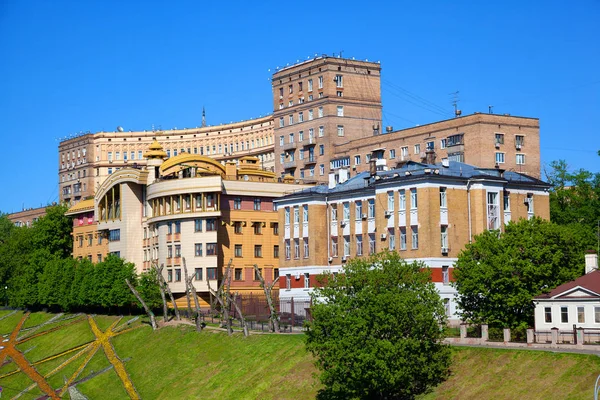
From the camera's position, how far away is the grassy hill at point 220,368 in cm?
5394

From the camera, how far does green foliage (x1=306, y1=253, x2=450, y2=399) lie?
190 ft

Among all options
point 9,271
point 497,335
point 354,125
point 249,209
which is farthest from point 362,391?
point 9,271

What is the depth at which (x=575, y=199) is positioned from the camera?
4412 inches

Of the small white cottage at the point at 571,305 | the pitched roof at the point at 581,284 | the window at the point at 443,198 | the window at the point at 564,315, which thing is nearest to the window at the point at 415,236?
the window at the point at 443,198

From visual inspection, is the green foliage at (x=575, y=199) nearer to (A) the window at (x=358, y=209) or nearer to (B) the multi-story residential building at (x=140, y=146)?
(A) the window at (x=358, y=209)

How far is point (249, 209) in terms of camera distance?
111312 millimetres

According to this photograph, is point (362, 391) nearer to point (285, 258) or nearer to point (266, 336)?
point (266, 336)

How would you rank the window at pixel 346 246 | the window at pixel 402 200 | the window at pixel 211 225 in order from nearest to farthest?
the window at pixel 402 200
the window at pixel 346 246
the window at pixel 211 225

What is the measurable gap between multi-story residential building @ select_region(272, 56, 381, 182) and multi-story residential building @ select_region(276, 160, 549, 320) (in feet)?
144

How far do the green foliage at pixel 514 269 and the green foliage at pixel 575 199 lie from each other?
31.1 meters

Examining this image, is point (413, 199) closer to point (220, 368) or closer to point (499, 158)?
point (220, 368)

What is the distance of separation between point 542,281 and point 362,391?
1599cm

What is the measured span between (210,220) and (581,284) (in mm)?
53240

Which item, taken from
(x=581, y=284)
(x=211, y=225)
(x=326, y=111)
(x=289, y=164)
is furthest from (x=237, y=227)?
(x=581, y=284)
